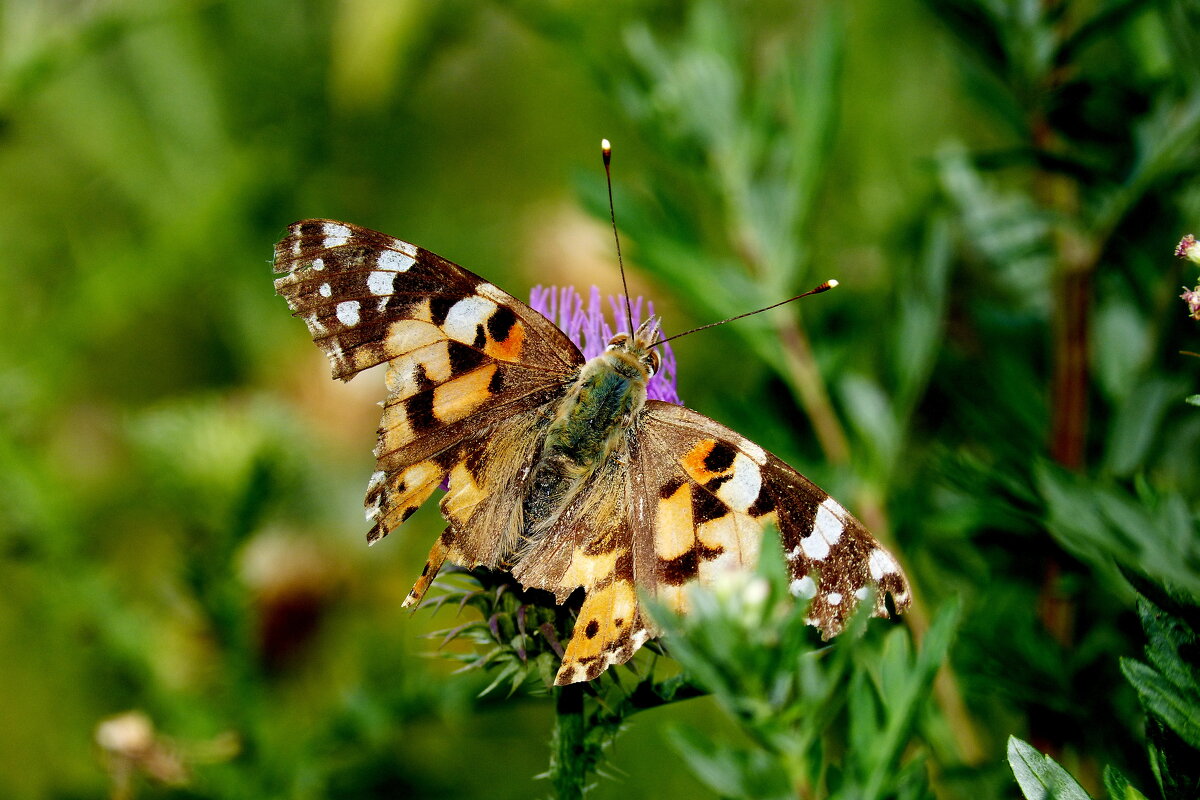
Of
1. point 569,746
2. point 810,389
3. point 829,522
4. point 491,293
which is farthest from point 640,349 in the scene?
point 569,746

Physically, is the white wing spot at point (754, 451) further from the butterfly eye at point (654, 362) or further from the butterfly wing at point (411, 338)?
the butterfly wing at point (411, 338)

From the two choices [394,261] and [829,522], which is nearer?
[829,522]

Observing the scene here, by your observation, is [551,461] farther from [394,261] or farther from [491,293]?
[394,261]

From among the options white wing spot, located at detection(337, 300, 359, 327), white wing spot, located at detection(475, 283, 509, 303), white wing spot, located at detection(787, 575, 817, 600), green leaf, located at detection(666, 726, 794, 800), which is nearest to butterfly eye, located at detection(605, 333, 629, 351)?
white wing spot, located at detection(475, 283, 509, 303)

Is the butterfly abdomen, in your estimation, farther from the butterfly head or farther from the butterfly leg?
the butterfly leg

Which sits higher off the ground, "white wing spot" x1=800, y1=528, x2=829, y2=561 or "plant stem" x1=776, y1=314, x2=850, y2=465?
"plant stem" x1=776, y1=314, x2=850, y2=465

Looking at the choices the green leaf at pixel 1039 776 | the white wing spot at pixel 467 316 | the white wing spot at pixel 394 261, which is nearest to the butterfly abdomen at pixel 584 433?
the white wing spot at pixel 467 316

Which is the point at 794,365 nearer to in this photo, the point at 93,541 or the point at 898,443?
the point at 898,443
